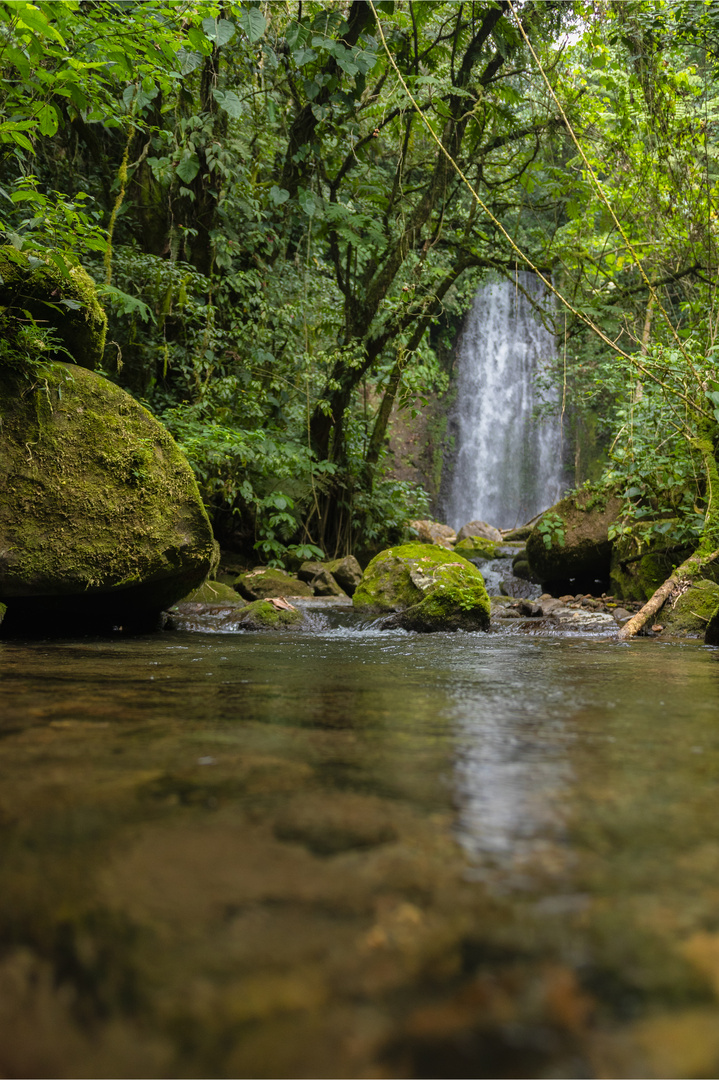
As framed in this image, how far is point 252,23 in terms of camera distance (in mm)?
5230

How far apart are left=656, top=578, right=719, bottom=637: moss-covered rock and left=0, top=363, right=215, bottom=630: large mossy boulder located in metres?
3.69

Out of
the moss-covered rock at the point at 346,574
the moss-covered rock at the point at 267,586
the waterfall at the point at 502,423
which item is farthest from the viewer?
the waterfall at the point at 502,423

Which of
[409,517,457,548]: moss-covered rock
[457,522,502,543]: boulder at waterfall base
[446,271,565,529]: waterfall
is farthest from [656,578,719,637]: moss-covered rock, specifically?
[446,271,565,529]: waterfall

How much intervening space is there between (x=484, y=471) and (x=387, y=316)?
1043 cm

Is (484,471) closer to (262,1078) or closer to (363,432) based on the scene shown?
(363,432)

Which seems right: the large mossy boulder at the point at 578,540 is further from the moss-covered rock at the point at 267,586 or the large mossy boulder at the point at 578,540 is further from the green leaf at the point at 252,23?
the green leaf at the point at 252,23

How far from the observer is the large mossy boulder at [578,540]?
355 inches

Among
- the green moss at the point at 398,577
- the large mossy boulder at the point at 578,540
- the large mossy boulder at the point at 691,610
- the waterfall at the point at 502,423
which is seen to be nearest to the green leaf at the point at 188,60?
the green moss at the point at 398,577

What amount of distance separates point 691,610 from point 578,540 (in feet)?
11.8

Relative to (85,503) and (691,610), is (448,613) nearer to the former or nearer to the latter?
(691,610)

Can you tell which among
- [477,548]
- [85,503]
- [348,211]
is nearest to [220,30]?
[348,211]

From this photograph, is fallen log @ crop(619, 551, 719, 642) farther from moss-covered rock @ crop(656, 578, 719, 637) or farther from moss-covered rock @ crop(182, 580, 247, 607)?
moss-covered rock @ crop(182, 580, 247, 607)

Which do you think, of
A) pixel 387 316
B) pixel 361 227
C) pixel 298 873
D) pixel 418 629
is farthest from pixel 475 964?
pixel 387 316

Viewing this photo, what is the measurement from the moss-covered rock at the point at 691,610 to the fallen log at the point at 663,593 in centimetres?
8
